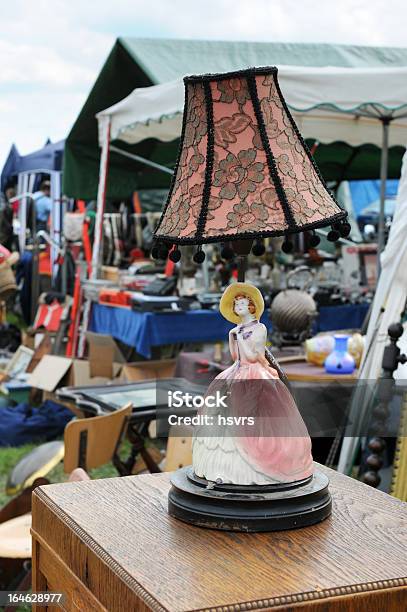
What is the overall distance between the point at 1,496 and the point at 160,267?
3144 millimetres

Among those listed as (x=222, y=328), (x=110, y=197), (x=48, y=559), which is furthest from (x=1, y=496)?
(x=110, y=197)

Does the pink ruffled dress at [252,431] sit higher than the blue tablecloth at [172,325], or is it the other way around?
the pink ruffled dress at [252,431]

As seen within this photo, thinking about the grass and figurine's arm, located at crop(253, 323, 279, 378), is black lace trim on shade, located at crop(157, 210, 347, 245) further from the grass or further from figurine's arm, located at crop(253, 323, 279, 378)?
the grass

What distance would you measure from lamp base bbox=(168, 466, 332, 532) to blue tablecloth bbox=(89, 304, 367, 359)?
398 cm

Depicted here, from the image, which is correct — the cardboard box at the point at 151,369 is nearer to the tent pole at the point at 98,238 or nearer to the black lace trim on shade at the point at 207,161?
the tent pole at the point at 98,238

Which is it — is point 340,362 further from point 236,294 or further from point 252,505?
point 252,505

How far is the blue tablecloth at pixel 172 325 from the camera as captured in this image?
17.8 ft

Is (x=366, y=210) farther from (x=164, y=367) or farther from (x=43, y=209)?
(x=164, y=367)

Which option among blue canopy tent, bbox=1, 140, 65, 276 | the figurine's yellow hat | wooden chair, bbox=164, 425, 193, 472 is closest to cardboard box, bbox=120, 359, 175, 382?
wooden chair, bbox=164, 425, 193, 472

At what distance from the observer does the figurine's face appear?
1476 mm

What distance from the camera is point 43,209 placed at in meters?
10.4

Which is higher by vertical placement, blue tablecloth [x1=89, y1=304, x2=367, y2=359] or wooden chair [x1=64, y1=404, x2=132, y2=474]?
blue tablecloth [x1=89, y1=304, x2=367, y2=359]

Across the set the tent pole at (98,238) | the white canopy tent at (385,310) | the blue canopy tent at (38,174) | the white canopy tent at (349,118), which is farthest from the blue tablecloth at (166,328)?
the blue canopy tent at (38,174)

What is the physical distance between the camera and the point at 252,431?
4.51 ft
